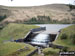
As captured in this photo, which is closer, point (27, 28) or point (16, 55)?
point (16, 55)

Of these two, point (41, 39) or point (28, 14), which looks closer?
point (41, 39)

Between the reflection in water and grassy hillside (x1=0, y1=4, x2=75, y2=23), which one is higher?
the reflection in water

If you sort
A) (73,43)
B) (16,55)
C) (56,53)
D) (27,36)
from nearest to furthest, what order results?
1. (16,55)
2. (56,53)
3. (73,43)
4. (27,36)

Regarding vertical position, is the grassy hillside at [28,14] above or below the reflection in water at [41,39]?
below

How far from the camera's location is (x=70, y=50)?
20938 millimetres

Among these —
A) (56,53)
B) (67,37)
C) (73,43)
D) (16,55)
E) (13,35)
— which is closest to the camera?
(16,55)

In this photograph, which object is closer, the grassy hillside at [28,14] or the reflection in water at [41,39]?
the reflection in water at [41,39]

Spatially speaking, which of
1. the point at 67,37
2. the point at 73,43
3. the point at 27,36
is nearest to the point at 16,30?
the point at 27,36

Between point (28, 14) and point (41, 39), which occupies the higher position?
point (41, 39)

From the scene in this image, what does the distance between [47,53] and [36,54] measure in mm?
1549

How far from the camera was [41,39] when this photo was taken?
101 ft

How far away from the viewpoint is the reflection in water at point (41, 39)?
29.5 m

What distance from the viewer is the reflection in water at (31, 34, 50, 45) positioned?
2953 cm

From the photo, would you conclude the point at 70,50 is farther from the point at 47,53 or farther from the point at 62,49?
the point at 47,53
